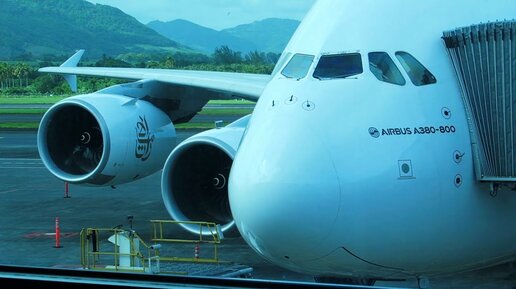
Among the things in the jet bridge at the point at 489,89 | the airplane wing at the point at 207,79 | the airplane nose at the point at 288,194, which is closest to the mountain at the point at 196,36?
the airplane wing at the point at 207,79

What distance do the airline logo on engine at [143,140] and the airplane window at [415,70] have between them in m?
6.46

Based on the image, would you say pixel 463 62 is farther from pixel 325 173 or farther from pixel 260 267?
pixel 260 267

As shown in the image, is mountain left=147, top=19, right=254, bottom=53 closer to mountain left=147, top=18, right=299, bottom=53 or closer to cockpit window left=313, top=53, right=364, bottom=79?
mountain left=147, top=18, right=299, bottom=53

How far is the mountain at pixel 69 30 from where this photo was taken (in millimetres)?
83125

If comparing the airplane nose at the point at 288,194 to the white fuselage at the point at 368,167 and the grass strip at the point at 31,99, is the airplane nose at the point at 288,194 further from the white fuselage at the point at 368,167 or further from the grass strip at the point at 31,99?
the grass strip at the point at 31,99

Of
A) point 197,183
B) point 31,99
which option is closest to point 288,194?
point 197,183

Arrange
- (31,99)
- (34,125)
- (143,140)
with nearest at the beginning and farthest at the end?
(143,140), (34,125), (31,99)

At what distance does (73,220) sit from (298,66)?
36.5 feet

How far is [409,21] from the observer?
7.70m

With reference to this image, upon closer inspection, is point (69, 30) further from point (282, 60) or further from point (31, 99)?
point (282, 60)

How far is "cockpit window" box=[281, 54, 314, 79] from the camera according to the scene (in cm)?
751

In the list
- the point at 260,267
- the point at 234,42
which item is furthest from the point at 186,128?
the point at 234,42

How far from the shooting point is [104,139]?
1302cm

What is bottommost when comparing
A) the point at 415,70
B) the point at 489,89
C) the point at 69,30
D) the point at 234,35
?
the point at 489,89
